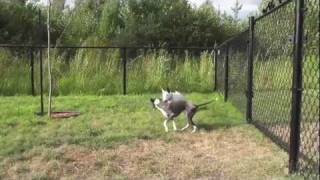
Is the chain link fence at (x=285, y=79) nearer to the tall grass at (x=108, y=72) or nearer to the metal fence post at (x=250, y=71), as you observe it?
the metal fence post at (x=250, y=71)

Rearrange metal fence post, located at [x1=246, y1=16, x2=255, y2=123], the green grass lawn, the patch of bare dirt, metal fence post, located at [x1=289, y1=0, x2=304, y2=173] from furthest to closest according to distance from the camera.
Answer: metal fence post, located at [x1=246, y1=16, x2=255, y2=123] < the green grass lawn < the patch of bare dirt < metal fence post, located at [x1=289, y1=0, x2=304, y2=173]

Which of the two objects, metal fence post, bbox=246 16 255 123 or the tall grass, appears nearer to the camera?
metal fence post, bbox=246 16 255 123

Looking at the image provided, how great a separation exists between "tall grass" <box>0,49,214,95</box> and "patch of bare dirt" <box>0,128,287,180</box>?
23.3 feet

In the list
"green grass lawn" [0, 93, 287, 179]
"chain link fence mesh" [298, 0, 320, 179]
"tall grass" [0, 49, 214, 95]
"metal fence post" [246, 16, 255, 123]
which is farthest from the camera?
"tall grass" [0, 49, 214, 95]

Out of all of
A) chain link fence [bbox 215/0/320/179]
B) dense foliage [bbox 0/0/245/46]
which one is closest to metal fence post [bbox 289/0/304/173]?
chain link fence [bbox 215/0/320/179]

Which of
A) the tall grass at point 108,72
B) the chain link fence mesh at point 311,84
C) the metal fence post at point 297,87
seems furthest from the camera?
the tall grass at point 108,72

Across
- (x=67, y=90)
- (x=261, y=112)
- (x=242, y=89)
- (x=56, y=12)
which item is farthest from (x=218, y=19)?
(x=261, y=112)

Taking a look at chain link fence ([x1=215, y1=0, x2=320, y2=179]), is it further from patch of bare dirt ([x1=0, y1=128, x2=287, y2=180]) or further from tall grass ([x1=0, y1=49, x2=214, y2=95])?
tall grass ([x1=0, y1=49, x2=214, y2=95])

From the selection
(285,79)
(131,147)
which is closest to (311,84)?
(285,79)

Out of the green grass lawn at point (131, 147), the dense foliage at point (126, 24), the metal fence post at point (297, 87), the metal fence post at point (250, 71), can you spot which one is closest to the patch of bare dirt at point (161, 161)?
the green grass lawn at point (131, 147)

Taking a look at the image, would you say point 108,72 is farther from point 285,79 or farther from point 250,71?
point 285,79

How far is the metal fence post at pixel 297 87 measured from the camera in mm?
4977

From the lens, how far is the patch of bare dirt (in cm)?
536

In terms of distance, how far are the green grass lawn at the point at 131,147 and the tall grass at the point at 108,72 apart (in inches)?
158
